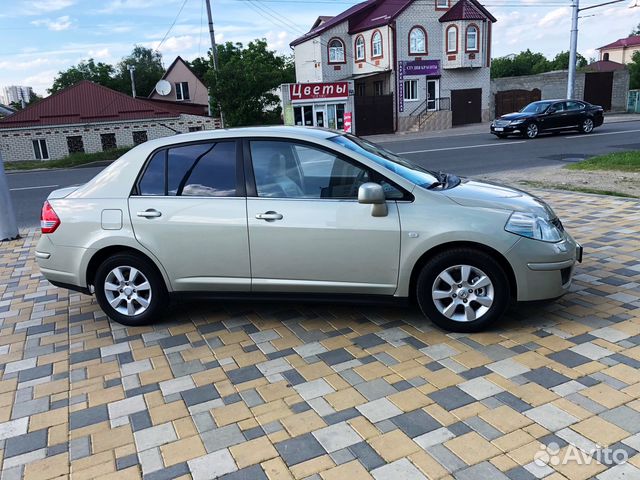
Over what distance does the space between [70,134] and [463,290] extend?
3326cm

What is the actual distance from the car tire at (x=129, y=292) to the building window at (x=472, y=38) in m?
36.0

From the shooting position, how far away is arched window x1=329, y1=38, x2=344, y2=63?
124 ft

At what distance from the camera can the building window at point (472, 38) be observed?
36.4 m

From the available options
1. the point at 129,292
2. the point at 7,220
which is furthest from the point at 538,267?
the point at 7,220

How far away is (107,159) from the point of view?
25.9 meters

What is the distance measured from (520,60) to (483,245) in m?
80.2

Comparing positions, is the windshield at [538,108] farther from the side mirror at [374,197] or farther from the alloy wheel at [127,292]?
the alloy wheel at [127,292]

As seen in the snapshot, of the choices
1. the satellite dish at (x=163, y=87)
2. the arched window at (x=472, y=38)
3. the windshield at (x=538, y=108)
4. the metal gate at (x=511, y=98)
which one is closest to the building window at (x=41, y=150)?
the satellite dish at (x=163, y=87)

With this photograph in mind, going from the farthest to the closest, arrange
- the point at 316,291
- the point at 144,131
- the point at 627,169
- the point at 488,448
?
the point at 144,131
the point at 627,169
the point at 316,291
the point at 488,448

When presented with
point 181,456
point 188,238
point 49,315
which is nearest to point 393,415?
point 181,456

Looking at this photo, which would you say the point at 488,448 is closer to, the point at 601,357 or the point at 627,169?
the point at 601,357

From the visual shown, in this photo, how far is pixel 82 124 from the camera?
32.6 m

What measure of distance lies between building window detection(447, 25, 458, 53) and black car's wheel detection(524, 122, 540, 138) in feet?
53.3

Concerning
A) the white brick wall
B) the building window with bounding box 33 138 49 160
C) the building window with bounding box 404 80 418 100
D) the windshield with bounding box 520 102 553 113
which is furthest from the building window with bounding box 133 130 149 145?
the windshield with bounding box 520 102 553 113
